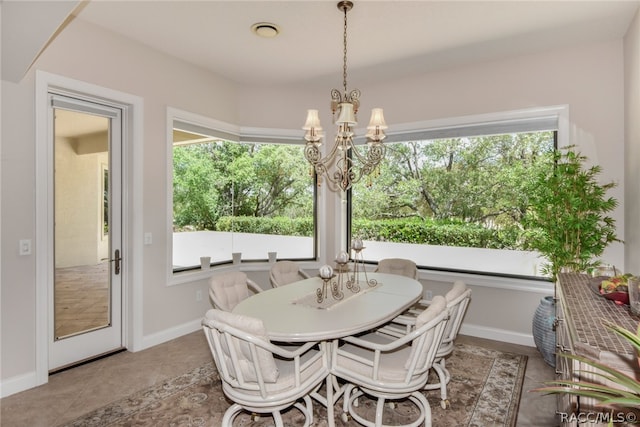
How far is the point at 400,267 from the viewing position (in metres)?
3.94

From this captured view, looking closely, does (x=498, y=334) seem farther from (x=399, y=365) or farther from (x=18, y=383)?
(x=18, y=383)

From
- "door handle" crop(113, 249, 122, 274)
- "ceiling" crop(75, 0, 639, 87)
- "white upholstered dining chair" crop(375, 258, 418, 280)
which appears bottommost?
"white upholstered dining chair" crop(375, 258, 418, 280)

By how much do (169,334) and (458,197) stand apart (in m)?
3.58

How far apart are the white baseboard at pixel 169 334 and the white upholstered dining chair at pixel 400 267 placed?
2.21 meters

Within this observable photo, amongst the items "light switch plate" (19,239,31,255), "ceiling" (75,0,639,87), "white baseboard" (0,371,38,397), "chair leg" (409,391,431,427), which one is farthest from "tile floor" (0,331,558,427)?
"ceiling" (75,0,639,87)

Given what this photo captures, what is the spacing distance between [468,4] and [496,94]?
1.38 m

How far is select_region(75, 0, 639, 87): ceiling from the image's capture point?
9.57 ft

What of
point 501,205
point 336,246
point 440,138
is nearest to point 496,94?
point 440,138

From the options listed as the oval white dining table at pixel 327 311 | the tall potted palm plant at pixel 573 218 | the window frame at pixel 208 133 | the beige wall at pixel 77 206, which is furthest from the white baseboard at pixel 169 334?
the tall potted palm plant at pixel 573 218

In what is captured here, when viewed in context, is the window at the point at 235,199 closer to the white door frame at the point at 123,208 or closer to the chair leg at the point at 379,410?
the white door frame at the point at 123,208

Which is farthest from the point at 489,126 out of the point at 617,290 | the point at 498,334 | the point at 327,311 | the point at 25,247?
the point at 25,247

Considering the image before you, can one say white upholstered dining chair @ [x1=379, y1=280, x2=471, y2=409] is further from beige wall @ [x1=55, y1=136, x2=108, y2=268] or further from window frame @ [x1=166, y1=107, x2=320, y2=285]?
beige wall @ [x1=55, y1=136, x2=108, y2=268]

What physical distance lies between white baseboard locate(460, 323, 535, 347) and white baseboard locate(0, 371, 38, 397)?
13.3ft

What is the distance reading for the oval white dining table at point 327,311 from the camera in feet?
6.86
